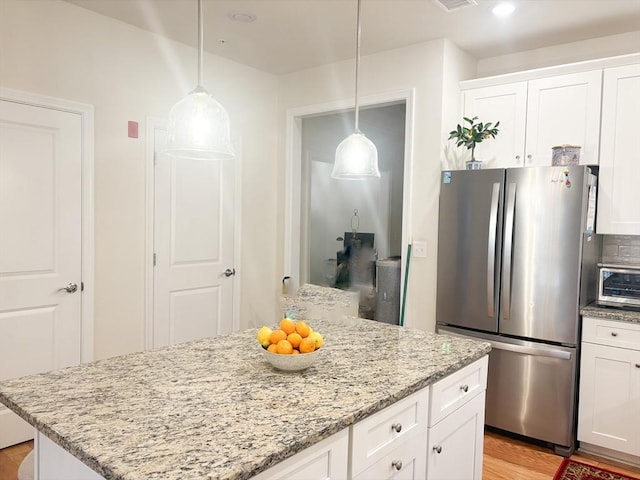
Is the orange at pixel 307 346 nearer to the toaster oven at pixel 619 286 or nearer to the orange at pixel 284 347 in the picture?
the orange at pixel 284 347

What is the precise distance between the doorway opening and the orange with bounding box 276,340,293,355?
114 inches

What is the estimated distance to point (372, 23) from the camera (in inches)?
125

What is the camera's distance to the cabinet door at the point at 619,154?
290 centimetres

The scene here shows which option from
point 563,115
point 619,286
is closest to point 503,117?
point 563,115

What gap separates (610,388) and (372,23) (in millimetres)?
2736

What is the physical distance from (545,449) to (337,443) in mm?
2350

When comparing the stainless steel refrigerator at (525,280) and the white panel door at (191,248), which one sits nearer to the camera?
the stainless steel refrigerator at (525,280)

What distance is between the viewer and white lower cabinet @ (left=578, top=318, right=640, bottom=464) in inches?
109

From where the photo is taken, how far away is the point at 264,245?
14.6 ft

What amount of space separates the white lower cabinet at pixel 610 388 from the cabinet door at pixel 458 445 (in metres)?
1.17

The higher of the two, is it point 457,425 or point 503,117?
point 503,117

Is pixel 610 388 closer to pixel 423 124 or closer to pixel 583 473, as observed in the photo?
pixel 583 473

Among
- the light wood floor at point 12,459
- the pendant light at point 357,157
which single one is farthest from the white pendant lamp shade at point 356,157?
the light wood floor at point 12,459

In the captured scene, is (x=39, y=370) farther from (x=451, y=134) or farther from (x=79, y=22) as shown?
(x=451, y=134)
